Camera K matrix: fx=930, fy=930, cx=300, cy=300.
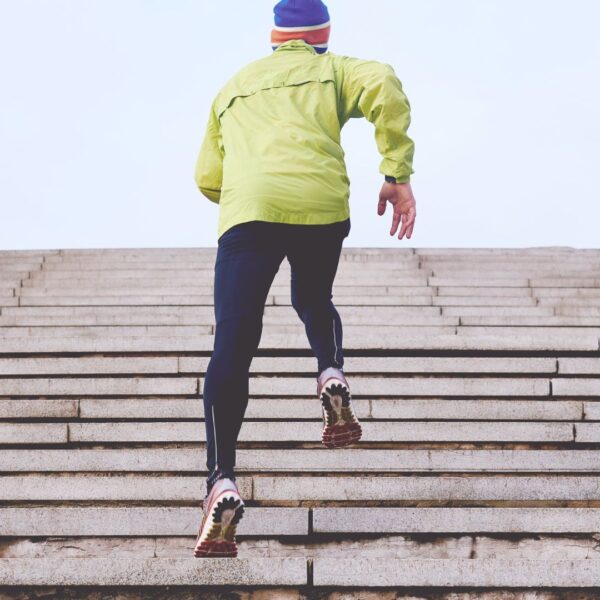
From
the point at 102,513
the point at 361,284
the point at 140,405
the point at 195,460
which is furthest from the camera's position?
the point at 361,284

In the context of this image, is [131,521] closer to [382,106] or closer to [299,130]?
[299,130]

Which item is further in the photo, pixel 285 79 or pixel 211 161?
pixel 211 161

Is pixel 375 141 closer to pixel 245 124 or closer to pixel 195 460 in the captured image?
pixel 245 124

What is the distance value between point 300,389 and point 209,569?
1.46 meters

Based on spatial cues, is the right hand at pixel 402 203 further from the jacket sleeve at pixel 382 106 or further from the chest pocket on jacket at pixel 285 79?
the chest pocket on jacket at pixel 285 79

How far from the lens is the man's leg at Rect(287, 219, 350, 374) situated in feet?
8.50

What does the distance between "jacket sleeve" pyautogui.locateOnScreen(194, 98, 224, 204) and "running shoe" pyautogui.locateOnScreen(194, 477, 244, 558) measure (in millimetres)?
963

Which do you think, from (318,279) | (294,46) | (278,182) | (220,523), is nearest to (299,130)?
(278,182)

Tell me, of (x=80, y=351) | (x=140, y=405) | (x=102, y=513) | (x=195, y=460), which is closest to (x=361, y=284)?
(x=80, y=351)

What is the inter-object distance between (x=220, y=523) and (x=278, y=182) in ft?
2.97

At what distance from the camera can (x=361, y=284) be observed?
6.66m

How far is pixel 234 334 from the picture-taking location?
7.98 feet

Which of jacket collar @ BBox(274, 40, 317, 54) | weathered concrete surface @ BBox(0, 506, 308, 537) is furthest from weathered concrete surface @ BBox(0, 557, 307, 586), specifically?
jacket collar @ BBox(274, 40, 317, 54)

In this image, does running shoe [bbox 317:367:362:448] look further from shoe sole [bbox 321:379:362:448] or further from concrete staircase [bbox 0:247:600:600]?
concrete staircase [bbox 0:247:600:600]
